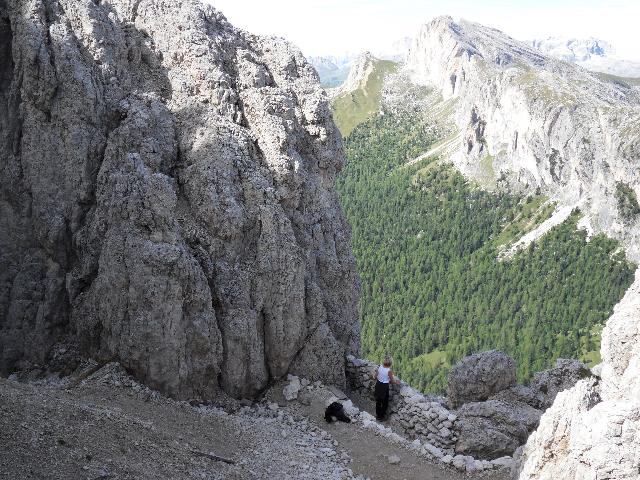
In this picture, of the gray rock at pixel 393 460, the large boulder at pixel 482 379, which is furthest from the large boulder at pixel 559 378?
the gray rock at pixel 393 460

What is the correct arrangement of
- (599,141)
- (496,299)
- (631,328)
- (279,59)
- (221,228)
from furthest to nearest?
(599,141)
(496,299)
(279,59)
(221,228)
(631,328)

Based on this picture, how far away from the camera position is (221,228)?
2298cm

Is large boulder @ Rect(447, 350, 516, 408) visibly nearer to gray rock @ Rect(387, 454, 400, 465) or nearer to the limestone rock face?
the limestone rock face

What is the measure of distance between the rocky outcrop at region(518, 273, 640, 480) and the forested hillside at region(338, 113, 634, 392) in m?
91.1

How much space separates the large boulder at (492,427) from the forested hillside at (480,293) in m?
85.0

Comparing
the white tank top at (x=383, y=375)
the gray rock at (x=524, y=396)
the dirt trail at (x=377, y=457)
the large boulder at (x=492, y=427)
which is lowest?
the dirt trail at (x=377, y=457)

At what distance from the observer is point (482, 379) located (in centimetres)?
2705

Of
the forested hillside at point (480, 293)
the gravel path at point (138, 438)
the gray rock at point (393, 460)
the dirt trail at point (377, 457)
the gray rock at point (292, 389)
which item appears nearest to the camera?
the gravel path at point (138, 438)

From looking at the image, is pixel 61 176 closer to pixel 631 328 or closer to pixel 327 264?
pixel 327 264

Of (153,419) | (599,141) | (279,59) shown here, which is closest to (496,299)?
(599,141)

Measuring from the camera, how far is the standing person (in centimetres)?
2408

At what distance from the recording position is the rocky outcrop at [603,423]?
12.9m

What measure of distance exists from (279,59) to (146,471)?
21062 millimetres

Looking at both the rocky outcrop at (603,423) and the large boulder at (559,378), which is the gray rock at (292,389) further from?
the large boulder at (559,378)
